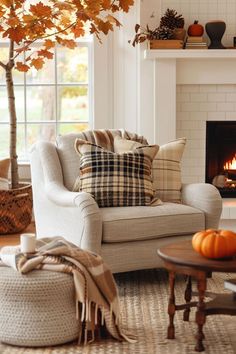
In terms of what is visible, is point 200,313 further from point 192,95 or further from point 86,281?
point 192,95

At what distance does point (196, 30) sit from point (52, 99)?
1.41 metres

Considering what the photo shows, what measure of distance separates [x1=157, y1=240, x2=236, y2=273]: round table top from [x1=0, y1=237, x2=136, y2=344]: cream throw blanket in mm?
310

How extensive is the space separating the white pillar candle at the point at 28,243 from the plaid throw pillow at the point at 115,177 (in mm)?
1126

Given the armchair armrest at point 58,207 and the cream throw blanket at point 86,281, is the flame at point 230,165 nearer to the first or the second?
the armchair armrest at point 58,207

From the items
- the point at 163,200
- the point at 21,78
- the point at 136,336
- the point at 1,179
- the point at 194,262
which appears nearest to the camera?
the point at 194,262

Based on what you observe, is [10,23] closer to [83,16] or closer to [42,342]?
[83,16]

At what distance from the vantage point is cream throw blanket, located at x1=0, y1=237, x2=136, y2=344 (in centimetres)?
338

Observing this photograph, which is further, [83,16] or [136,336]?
[83,16]

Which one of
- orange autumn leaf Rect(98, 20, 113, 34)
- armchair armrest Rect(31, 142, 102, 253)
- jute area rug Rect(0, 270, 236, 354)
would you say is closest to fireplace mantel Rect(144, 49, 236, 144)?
orange autumn leaf Rect(98, 20, 113, 34)

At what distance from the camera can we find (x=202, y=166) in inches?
250

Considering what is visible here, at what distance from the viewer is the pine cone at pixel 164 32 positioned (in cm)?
611

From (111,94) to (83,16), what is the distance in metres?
1.00

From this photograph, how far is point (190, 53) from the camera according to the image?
20.1ft

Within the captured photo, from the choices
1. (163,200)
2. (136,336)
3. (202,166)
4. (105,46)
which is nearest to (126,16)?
(105,46)
